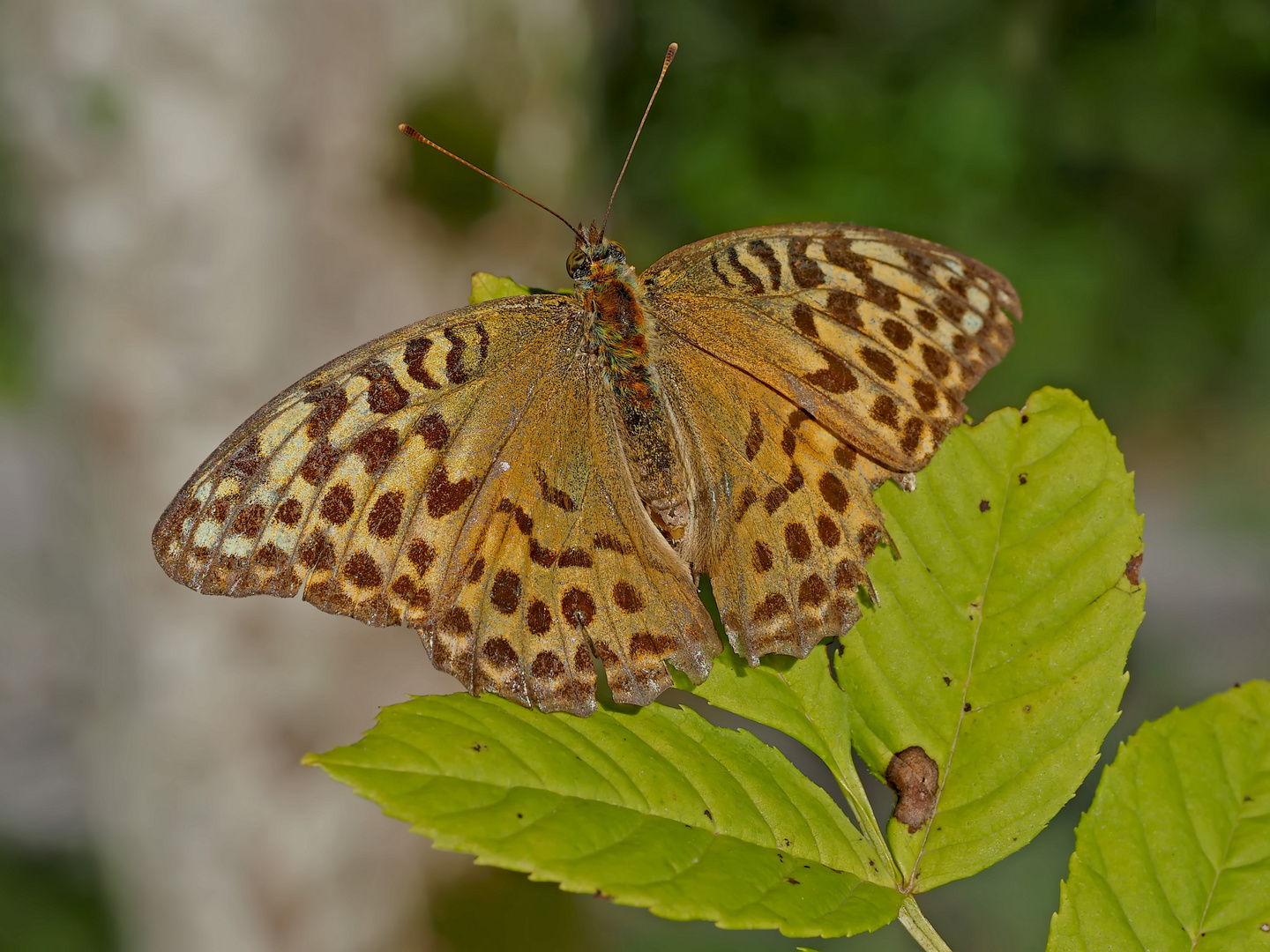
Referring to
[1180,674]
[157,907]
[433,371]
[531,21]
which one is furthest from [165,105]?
[1180,674]

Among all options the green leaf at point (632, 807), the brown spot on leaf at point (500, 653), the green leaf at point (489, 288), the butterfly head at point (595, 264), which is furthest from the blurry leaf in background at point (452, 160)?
the green leaf at point (632, 807)

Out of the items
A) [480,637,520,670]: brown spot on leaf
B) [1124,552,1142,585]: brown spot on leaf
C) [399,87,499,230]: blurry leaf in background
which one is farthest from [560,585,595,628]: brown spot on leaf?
[399,87,499,230]: blurry leaf in background

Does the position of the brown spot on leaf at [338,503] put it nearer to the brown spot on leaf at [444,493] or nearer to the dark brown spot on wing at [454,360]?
the brown spot on leaf at [444,493]

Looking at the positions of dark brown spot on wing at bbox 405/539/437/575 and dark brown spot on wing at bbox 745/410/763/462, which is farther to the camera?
dark brown spot on wing at bbox 745/410/763/462

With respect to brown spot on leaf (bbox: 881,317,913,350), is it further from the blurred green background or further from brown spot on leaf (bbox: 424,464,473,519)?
the blurred green background

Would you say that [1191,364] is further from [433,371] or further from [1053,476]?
[433,371]

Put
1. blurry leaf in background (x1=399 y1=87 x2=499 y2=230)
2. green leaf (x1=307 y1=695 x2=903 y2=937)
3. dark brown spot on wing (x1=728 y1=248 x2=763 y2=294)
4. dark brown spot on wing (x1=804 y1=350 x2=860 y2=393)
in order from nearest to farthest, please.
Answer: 1. green leaf (x1=307 y1=695 x2=903 y2=937)
2. dark brown spot on wing (x1=804 y1=350 x2=860 y2=393)
3. dark brown spot on wing (x1=728 y1=248 x2=763 y2=294)
4. blurry leaf in background (x1=399 y1=87 x2=499 y2=230)

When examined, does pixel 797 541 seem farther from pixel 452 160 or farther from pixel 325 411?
pixel 452 160

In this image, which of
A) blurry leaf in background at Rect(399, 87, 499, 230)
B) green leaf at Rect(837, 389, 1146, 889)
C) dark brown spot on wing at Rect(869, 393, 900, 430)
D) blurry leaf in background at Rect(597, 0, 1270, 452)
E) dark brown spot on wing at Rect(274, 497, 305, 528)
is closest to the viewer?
green leaf at Rect(837, 389, 1146, 889)
